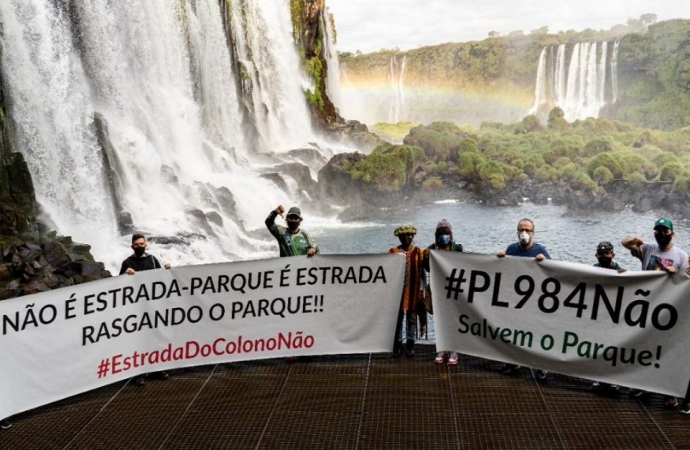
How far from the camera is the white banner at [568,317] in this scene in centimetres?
502

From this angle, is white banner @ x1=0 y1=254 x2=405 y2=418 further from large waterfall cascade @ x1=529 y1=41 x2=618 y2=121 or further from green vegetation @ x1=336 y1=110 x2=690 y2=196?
large waterfall cascade @ x1=529 y1=41 x2=618 y2=121

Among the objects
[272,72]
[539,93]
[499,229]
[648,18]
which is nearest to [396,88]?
[272,72]

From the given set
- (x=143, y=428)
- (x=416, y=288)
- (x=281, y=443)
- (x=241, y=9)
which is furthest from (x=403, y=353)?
(x=241, y=9)

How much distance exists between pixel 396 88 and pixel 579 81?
459 cm

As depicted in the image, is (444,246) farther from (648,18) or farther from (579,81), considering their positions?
(648,18)

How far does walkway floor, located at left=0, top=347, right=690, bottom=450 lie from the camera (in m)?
4.61

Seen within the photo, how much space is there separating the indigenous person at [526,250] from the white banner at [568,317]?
96 millimetres

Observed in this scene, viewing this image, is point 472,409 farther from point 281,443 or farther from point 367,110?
point 367,110

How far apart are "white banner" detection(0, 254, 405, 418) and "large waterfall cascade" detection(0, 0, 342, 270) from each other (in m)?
6.87

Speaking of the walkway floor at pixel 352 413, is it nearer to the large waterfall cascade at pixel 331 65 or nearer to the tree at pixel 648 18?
the large waterfall cascade at pixel 331 65

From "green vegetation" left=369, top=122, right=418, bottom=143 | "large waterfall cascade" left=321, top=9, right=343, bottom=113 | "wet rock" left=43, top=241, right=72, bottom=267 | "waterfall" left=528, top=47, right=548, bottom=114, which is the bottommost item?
"wet rock" left=43, top=241, right=72, bottom=267

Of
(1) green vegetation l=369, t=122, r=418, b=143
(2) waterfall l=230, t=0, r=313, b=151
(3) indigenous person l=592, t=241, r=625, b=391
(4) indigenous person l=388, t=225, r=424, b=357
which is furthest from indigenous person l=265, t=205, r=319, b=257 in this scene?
(1) green vegetation l=369, t=122, r=418, b=143

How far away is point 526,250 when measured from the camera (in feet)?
18.4

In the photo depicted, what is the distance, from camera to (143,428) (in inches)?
191
